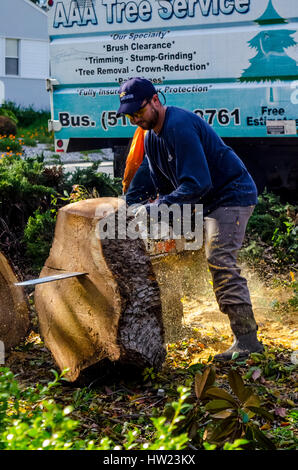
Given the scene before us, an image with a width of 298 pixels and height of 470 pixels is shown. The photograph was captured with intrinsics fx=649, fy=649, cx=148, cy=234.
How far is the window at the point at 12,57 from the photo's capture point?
88.4ft

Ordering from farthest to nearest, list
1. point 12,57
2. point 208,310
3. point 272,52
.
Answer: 1. point 12,57
2. point 272,52
3. point 208,310

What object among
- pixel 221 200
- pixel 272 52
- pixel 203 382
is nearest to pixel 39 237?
pixel 221 200

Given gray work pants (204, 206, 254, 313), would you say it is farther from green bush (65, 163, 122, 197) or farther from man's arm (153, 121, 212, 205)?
green bush (65, 163, 122, 197)

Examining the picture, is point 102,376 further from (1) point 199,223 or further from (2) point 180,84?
(2) point 180,84

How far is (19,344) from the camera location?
4.52 m

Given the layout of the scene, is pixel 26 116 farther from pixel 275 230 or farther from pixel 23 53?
pixel 275 230

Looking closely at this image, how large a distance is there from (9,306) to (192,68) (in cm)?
448

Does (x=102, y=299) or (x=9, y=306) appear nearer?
(x=102, y=299)

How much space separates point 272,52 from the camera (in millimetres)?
7441

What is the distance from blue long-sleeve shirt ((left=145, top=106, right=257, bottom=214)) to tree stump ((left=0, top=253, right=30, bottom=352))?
1.18 meters

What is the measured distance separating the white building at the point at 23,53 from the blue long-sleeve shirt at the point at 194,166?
23.2 meters

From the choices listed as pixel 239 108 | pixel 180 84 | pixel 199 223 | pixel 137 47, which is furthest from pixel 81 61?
pixel 199 223

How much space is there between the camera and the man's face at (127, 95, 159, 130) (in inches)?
158

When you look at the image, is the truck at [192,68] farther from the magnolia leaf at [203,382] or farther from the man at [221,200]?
the magnolia leaf at [203,382]
